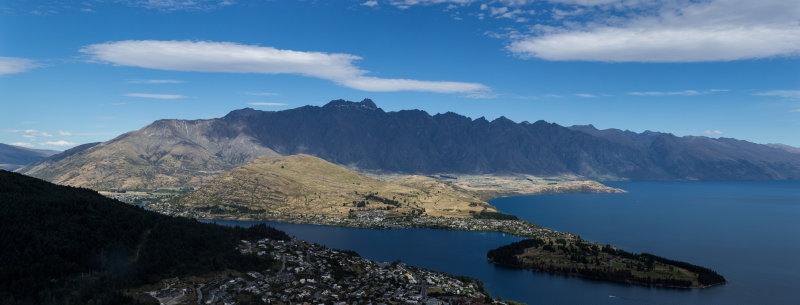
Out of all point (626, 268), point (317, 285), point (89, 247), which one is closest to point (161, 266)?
point (89, 247)

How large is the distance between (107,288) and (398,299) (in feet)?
223

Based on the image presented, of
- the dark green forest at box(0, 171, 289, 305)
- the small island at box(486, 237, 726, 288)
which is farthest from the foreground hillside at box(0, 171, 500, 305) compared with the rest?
the small island at box(486, 237, 726, 288)

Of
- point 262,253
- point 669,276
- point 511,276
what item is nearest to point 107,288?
point 262,253

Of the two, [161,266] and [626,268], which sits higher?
[161,266]

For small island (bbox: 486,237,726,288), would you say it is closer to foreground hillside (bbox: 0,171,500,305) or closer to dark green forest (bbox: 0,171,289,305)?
foreground hillside (bbox: 0,171,500,305)

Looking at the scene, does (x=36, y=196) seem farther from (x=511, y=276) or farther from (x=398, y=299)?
(x=511, y=276)

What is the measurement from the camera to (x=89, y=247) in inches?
5477

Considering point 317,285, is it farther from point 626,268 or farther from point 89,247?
point 626,268

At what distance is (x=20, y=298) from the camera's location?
112625mm

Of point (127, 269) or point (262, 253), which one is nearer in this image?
point (127, 269)

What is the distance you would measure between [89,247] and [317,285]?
213ft

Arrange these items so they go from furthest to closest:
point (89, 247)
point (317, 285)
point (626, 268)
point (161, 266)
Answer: point (626, 268), point (89, 247), point (161, 266), point (317, 285)

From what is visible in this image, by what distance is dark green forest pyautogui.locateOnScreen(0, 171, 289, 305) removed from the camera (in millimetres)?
117875

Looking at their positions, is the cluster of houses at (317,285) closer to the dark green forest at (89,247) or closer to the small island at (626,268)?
the dark green forest at (89,247)
